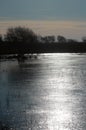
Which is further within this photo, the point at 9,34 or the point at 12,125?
the point at 9,34

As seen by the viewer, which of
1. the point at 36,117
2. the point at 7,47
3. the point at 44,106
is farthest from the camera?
the point at 7,47

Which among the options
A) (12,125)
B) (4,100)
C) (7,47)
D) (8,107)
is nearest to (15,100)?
(4,100)

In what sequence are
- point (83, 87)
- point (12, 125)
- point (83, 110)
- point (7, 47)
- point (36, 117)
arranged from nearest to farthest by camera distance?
point (12, 125), point (36, 117), point (83, 110), point (83, 87), point (7, 47)

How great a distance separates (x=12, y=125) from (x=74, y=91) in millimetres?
12076

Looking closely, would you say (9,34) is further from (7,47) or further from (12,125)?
(12,125)

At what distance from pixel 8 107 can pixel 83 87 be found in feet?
33.7

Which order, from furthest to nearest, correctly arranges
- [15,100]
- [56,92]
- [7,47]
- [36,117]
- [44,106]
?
[7,47], [56,92], [15,100], [44,106], [36,117]

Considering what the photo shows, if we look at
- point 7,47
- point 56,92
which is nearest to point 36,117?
point 56,92

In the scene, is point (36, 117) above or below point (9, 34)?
above

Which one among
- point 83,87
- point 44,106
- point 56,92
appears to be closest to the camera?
point 44,106

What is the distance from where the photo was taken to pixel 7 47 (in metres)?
126

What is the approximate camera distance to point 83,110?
22.2m

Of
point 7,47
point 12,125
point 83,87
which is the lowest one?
point 7,47

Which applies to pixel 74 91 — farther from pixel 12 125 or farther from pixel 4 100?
pixel 12 125
